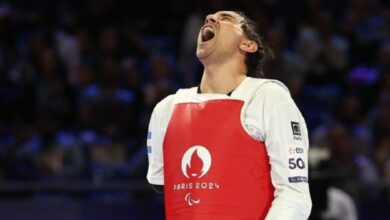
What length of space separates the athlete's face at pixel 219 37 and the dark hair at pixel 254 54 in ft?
0.11

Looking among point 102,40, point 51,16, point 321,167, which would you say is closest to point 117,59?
Answer: point 102,40

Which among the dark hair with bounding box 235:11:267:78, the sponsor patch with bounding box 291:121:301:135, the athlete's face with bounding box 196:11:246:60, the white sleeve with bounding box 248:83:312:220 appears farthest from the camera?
the dark hair with bounding box 235:11:267:78

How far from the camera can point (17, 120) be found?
27.3 ft

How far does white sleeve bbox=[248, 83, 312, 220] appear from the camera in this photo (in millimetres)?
3305

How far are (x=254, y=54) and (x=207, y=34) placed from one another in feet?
0.75

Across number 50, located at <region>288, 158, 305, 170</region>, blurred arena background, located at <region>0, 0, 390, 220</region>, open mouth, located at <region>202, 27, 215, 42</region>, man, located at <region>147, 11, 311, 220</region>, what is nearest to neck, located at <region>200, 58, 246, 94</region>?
man, located at <region>147, 11, 311, 220</region>

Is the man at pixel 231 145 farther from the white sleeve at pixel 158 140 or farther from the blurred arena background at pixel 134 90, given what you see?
the blurred arena background at pixel 134 90

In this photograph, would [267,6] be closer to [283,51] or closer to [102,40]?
[283,51]

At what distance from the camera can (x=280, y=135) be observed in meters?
3.38

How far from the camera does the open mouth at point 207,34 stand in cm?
367

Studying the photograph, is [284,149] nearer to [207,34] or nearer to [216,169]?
[216,169]

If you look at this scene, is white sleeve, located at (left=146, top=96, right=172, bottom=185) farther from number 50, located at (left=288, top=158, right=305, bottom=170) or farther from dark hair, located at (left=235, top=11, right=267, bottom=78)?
number 50, located at (left=288, top=158, right=305, bottom=170)

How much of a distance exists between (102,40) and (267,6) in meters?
2.36

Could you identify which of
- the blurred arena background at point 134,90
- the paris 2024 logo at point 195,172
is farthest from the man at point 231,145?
the blurred arena background at point 134,90
